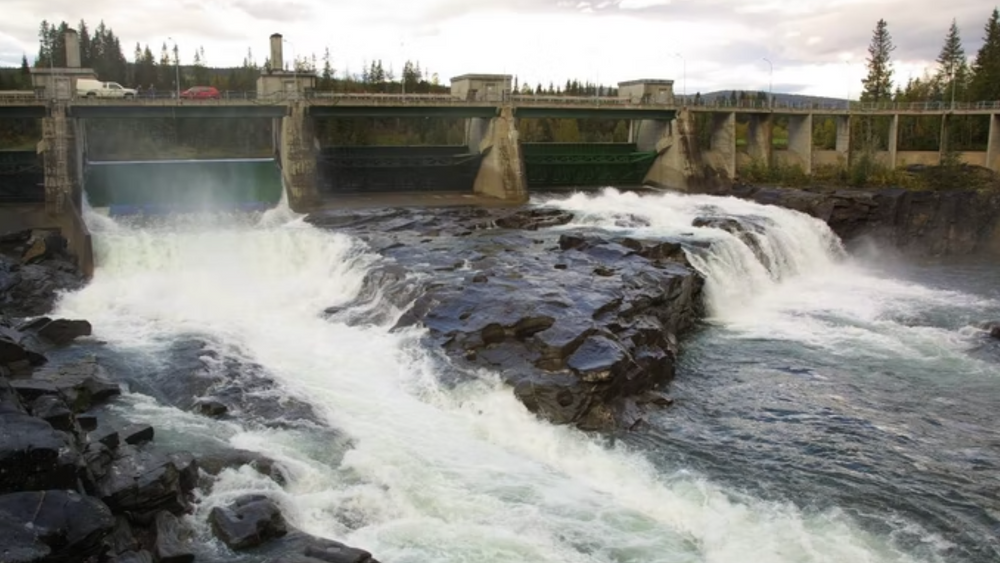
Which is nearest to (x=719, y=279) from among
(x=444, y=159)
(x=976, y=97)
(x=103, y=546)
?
(x=444, y=159)

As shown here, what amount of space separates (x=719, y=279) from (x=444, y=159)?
19.1 meters

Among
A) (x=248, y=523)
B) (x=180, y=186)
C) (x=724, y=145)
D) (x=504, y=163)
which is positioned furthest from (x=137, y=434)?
(x=724, y=145)

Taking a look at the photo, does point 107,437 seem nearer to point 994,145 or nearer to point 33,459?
point 33,459

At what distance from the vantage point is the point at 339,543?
38.6 ft

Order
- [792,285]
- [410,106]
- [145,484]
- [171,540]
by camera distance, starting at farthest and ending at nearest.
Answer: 1. [410,106]
2. [792,285]
3. [145,484]
4. [171,540]

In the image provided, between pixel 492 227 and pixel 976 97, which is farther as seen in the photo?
pixel 976 97

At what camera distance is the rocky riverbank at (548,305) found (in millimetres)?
18328

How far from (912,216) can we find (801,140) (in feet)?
35.0

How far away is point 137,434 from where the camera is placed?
48.3 feet

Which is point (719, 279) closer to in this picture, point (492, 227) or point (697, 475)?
point (492, 227)

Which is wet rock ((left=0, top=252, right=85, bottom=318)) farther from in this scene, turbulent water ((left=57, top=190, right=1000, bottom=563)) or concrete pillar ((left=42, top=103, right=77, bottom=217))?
concrete pillar ((left=42, top=103, right=77, bottom=217))

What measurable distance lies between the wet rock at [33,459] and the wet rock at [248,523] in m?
2.10

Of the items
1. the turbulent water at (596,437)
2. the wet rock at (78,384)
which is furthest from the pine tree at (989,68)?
the wet rock at (78,384)

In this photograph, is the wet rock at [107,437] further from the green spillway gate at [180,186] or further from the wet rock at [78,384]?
the green spillway gate at [180,186]
